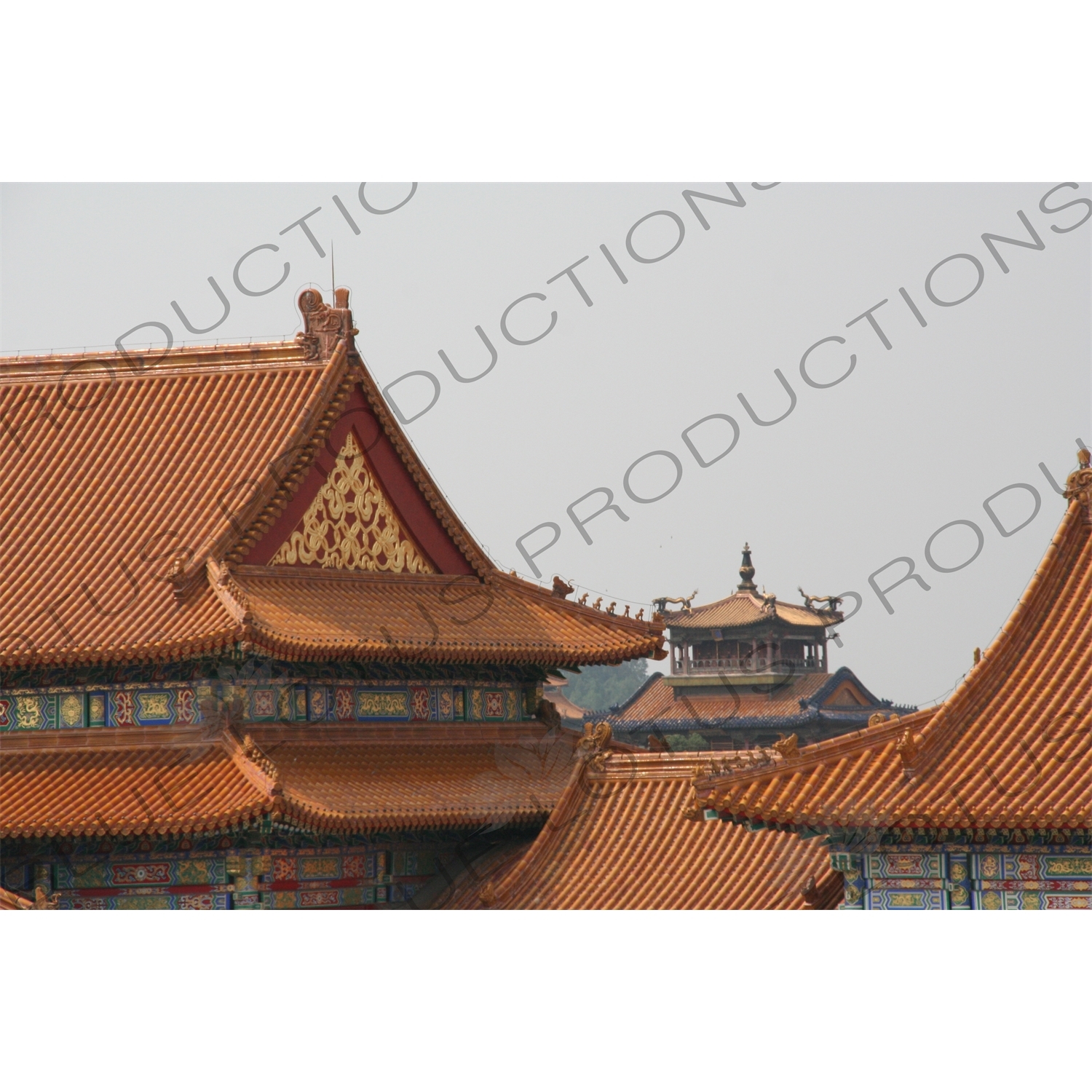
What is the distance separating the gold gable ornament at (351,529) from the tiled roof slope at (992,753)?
767 centimetres

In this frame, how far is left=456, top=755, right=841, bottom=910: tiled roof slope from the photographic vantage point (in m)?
21.6

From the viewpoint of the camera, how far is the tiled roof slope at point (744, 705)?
5984cm

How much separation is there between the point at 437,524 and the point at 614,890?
19.7ft

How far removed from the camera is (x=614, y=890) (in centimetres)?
2188

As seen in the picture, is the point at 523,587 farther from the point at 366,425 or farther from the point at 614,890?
the point at 614,890

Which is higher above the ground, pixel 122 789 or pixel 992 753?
pixel 122 789

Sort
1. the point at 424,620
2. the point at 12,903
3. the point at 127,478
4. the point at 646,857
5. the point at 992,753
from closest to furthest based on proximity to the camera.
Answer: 1. the point at 992,753
2. the point at 12,903
3. the point at 646,857
4. the point at 424,620
5. the point at 127,478

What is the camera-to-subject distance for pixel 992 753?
18188mm

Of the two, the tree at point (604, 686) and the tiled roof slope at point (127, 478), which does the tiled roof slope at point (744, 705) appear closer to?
the tiled roof slope at point (127, 478)

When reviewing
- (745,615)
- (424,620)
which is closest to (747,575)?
(745,615)

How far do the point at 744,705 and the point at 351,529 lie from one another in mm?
39591

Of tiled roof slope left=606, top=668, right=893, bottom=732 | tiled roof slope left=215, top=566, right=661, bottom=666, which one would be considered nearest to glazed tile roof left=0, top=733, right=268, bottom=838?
tiled roof slope left=215, top=566, right=661, bottom=666

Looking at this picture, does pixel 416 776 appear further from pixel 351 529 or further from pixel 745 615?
pixel 745 615

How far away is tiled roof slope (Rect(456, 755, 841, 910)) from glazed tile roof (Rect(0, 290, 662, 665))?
2.61 metres
